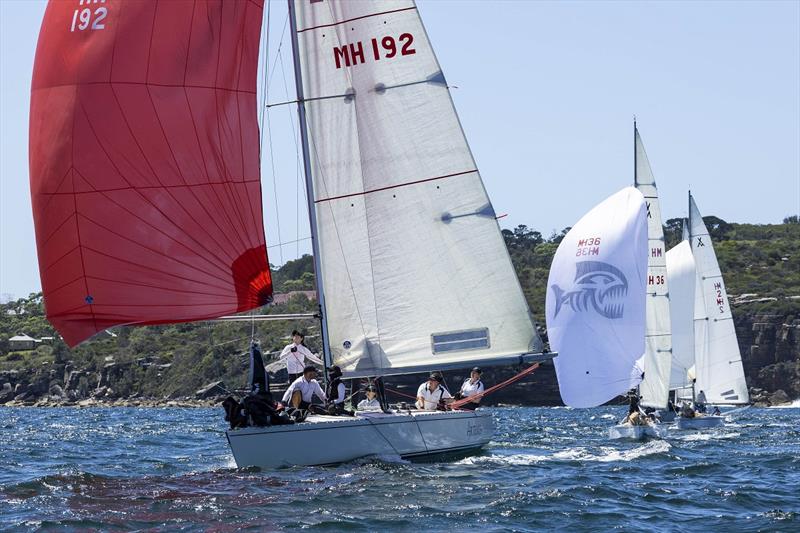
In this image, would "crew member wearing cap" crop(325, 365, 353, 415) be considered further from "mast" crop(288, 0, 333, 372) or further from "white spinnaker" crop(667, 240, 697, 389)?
"white spinnaker" crop(667, 240, 697, 389)

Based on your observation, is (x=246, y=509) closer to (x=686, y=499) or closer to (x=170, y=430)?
(x=686, y=499)

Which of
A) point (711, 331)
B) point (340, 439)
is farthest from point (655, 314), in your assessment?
point (340, 439)

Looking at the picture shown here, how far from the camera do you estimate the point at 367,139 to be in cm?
1895

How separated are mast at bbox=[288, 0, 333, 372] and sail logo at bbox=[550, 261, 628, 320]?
7.83 metres

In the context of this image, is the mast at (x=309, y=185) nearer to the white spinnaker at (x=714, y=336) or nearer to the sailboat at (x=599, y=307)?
the sailboat at (x=599, y=307)

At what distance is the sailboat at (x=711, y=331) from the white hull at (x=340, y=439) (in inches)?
1049

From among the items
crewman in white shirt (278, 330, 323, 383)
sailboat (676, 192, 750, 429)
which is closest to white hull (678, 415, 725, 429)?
sailboat (676, 192, 750, 429)

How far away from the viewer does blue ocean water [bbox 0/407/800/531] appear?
540 inches

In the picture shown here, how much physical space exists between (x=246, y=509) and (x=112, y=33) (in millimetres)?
6587

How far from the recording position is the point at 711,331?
45.2 metres

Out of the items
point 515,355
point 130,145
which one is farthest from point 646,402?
point 130,145

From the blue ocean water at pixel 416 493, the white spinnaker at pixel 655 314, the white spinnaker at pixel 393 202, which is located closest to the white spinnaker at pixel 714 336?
the white spinnaker at pixel 655 314

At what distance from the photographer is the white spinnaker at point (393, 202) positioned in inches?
742

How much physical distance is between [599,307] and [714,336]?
70.6ft
